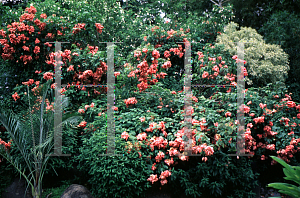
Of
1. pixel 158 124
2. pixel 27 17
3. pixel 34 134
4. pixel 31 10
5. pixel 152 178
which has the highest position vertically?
pixel 31 10

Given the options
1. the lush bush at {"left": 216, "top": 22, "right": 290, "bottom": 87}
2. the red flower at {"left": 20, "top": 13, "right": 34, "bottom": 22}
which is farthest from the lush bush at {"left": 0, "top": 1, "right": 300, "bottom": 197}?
the lush bush at {"left": 216, "top": 22, "right": 290, "bottom": 87}

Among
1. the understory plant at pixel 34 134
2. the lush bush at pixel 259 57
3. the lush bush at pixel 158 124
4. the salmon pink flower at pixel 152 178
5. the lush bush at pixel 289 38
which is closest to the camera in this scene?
the salmon pink flower at pixel 152 178

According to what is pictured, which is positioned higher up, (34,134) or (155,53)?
(155,53)

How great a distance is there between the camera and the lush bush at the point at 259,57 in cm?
664

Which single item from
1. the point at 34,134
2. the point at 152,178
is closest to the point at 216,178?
the point at 152,178

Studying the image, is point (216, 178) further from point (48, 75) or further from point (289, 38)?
point (289, 38)

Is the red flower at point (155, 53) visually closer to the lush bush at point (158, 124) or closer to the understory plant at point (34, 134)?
the lush bush at point (158, 124)

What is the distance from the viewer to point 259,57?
22.6 ft

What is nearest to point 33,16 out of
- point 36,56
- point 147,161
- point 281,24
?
point 36,56

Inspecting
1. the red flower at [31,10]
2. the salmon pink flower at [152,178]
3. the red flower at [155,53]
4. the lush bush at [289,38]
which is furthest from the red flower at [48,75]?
the lush bush at [289,38]

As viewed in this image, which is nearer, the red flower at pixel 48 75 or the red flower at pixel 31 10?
the red flower at pixel 48 75

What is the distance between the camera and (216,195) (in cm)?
371

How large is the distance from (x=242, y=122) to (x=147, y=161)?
151 centimetres

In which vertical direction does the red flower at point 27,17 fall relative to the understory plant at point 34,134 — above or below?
above
